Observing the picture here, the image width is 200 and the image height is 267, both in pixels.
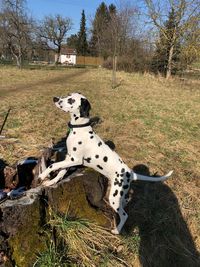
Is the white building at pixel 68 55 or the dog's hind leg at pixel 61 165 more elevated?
the dog's hind leg at pixel 61 165

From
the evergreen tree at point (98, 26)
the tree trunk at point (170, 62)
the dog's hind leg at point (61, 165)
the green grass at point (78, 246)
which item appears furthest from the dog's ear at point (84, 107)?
the evergreen tree at point (98, 26)

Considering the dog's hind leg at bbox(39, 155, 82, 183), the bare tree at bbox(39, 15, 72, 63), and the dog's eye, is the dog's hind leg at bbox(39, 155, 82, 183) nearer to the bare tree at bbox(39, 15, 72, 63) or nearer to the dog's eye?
the dog's eye

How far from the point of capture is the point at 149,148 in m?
7.64

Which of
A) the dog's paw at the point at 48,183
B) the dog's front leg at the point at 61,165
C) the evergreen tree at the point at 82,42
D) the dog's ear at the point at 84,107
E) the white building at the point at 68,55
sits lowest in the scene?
the white building at the point at 68,55

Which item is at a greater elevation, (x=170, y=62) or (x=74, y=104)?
(x=74, y=104)

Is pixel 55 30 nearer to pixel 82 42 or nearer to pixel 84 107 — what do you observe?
pixel 82 42

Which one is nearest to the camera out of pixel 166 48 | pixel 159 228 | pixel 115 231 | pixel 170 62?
pixel 115 231

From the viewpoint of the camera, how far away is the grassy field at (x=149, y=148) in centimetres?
461

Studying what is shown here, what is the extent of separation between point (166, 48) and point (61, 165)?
2588 cm

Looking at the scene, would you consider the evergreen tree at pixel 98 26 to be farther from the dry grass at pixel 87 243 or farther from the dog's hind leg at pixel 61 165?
the dry grass at pixel 87 243

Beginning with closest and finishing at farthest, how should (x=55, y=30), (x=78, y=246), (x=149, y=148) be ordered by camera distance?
(x=78, y=246), (x=149, y=148), (x=55, y=30)

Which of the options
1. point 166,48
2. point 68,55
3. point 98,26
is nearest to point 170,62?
point 166,48

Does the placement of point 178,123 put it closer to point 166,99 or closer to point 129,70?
point 166,99

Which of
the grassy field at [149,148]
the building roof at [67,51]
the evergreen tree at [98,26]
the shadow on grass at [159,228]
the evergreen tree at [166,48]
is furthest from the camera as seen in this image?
the building roof at [67,51]
